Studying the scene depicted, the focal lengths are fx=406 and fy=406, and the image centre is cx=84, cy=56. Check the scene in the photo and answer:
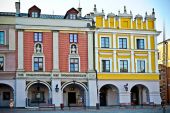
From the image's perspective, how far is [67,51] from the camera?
3241cm

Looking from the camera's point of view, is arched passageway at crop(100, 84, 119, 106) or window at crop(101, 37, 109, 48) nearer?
window at crop(101, 37, 109, 48)

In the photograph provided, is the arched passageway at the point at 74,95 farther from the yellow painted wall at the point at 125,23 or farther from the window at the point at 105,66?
the yellow painted wall at the point at 125,23

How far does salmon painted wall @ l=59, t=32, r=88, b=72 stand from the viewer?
32156 mm

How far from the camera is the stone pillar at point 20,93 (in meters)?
30.4

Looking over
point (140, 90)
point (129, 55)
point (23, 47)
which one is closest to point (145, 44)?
point (129, 55)

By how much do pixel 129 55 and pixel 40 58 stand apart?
7.48m

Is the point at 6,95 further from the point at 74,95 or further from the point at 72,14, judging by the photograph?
the point at 72,14

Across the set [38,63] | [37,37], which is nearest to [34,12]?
[37,37]

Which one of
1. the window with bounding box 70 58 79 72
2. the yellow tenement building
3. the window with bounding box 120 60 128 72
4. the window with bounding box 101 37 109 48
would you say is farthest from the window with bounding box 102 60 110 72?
the window with bounding box 70 58 79 72

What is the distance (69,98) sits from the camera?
33.1 metres

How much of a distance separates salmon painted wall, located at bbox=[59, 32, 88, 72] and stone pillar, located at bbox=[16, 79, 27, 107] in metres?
3.31

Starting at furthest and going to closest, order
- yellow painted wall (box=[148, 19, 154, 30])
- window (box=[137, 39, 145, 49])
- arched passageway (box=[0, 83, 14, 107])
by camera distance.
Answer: yellow painted wall (box=[148, 19, 154, 30])
window (box=[137, 39, 145, 49])
arched passageway (box=[0, 83, 14, 107])

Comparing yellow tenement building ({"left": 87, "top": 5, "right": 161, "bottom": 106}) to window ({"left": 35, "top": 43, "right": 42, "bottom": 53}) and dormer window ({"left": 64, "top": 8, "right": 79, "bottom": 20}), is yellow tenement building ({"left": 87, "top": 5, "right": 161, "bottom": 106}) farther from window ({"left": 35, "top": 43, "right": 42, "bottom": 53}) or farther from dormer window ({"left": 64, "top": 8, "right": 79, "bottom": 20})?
window ({"left": 35, "top": 43, "right": 42, "bottom": 53})

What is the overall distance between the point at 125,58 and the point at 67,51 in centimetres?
498
